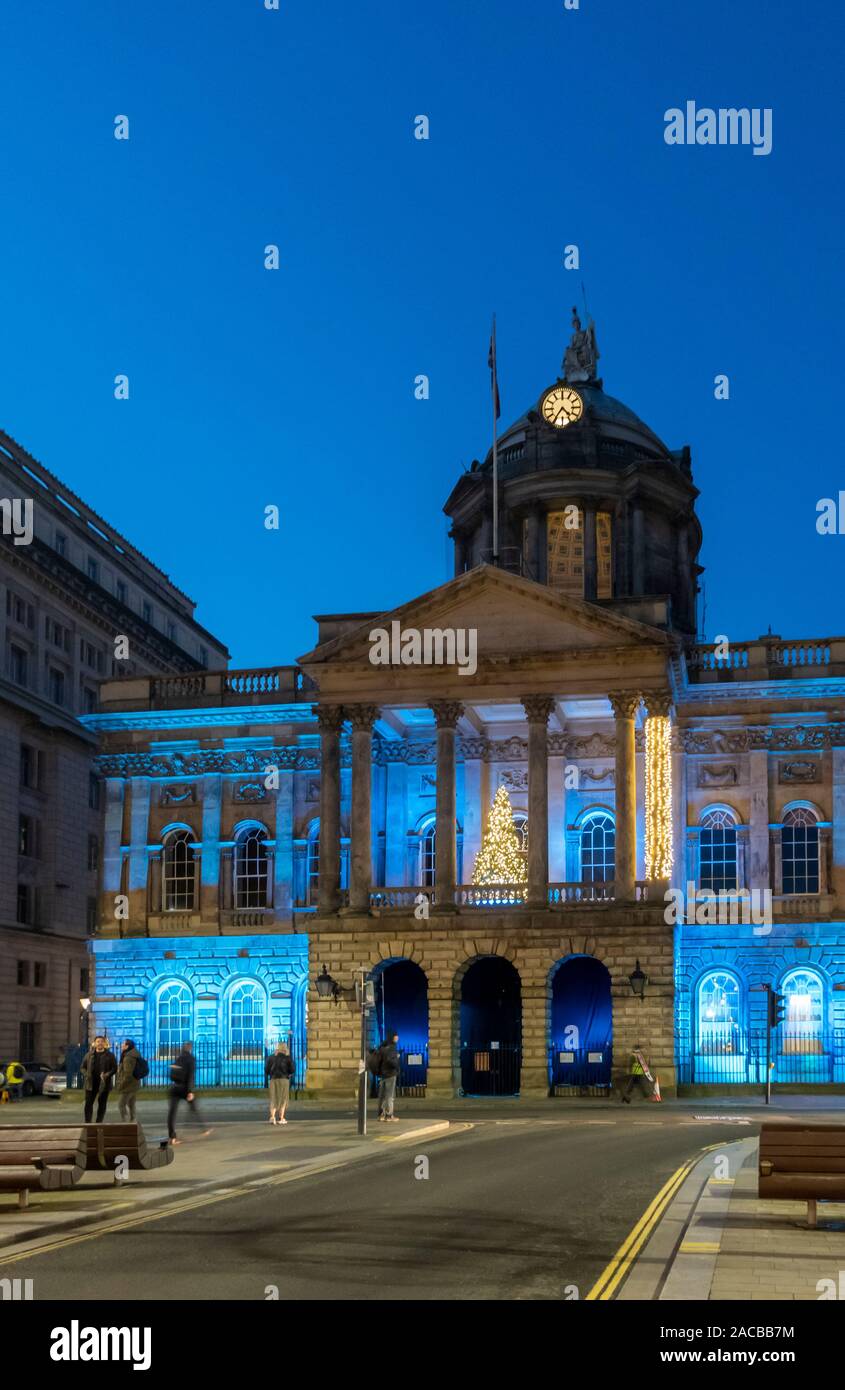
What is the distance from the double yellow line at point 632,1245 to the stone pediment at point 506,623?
28.0 meters

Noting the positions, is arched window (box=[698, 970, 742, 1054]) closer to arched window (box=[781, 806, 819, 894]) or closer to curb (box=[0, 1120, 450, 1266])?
arched window (box=[781, 806, 819, 894])

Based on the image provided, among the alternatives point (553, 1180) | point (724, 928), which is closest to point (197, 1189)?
point (553, 1180)

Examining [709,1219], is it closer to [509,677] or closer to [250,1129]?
[250,1129]

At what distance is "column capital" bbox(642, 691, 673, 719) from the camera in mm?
51969

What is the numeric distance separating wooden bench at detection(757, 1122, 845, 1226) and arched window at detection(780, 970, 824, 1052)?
35.1 m

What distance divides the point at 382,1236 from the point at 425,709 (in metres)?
39.2

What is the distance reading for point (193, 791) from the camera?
6128 cm

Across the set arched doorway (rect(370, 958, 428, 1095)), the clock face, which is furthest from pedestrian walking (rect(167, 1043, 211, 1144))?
the clock face

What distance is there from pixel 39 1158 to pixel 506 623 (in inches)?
1331

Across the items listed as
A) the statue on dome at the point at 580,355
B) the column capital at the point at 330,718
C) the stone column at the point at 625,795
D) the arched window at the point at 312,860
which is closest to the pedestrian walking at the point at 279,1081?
the stone column at the point at 625,795

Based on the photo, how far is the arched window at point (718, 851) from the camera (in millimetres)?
55875

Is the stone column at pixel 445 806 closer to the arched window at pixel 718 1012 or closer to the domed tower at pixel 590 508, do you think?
the arched window at pixel 718 1012

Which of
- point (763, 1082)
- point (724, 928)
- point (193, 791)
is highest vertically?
point (193, 791)

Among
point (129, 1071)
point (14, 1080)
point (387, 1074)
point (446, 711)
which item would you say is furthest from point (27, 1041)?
point (129, 1071)
